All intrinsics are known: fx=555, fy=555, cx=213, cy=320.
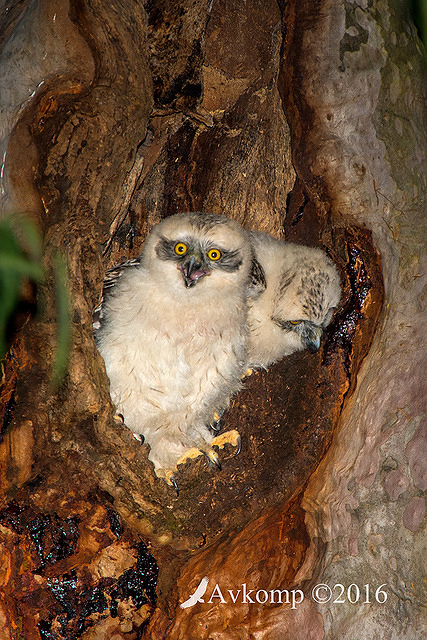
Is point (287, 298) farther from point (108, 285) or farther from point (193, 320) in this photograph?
point (108, 285)

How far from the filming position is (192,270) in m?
3.45

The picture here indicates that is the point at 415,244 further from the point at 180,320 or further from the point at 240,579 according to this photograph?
the point at 240,579

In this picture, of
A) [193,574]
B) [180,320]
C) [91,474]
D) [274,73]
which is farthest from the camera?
[274,73]

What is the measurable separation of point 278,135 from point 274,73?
0.46 m

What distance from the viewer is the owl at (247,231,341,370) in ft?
12.3

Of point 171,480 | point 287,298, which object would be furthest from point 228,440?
point 287,298

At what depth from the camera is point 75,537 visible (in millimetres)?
2977

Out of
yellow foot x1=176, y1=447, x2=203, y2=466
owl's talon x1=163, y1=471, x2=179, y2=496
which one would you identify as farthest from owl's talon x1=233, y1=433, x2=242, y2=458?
owl's talon x1=163, y1=471, x2=179, y2=496

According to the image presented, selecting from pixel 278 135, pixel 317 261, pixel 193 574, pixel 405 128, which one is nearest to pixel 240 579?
pixel 193 574

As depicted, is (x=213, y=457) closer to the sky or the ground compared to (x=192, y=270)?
closer to the ground

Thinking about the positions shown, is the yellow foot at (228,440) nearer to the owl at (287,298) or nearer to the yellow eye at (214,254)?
the owl at (287,298)

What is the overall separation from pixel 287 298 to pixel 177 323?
2.74 ft

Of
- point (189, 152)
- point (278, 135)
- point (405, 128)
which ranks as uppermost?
point (278, 135)

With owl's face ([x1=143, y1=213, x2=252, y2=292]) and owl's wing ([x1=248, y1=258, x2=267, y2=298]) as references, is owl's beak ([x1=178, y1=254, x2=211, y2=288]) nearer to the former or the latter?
owl's face ([x1=143, y1=213, x2=252, y2=292])
